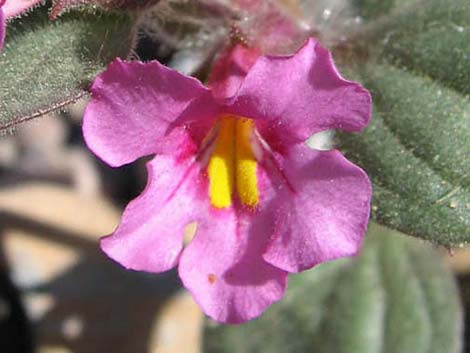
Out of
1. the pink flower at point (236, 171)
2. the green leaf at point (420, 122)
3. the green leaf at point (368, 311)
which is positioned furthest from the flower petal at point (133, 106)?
the green leaf at point (368, 311)

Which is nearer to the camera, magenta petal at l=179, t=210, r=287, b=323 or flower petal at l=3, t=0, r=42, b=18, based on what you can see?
flower petal at l=3, t=0, r=42, b=18

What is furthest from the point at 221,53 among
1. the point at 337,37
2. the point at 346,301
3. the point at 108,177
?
the point at 108,177

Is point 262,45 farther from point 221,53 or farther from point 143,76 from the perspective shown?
point 143,76

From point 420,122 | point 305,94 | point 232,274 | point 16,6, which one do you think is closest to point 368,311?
point 420,122

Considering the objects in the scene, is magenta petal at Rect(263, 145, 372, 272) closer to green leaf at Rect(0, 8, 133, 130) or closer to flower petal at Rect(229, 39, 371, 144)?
flower petal at Rect(229, 39, 371, 144)

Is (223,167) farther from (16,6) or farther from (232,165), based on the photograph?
(16,6)

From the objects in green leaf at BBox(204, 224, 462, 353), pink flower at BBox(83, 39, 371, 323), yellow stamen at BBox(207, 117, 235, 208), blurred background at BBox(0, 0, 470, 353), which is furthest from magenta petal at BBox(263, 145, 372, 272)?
blurred background at BBox(0, 0, 470, 353)
